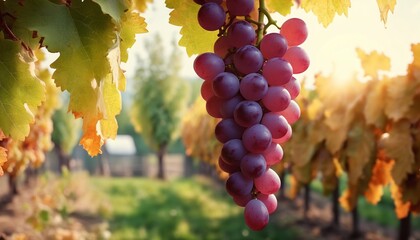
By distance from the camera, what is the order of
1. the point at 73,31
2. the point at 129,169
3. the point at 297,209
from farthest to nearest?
the point at 129,169 → the point at 297,209 → the point at 73,31

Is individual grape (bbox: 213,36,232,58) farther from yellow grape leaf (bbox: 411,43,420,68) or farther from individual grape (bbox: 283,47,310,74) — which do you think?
yellow grape leaf (bbox: 411,43,420,68)

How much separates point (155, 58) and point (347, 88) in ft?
83.9

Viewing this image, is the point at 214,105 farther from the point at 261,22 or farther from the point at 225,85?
the point at 261,22

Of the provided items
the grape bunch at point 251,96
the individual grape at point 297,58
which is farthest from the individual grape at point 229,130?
the individual grape at point 297,58

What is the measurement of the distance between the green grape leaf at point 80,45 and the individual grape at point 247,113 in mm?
323

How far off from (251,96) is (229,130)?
104mm

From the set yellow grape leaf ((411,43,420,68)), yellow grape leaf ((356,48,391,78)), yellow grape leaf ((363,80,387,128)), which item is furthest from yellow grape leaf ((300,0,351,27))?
yellow grape leaf ((356,48,391,78))

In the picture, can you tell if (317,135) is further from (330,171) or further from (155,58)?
(155,58)

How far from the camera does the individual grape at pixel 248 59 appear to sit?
120 cm

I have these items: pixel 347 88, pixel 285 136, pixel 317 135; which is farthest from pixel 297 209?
pixel 285 136

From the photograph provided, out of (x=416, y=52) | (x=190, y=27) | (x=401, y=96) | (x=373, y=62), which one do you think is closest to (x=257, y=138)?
(x=190, y=27)

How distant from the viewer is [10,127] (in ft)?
3.86

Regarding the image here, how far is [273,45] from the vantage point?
121cm

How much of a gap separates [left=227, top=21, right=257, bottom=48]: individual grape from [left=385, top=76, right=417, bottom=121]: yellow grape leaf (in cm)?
291
